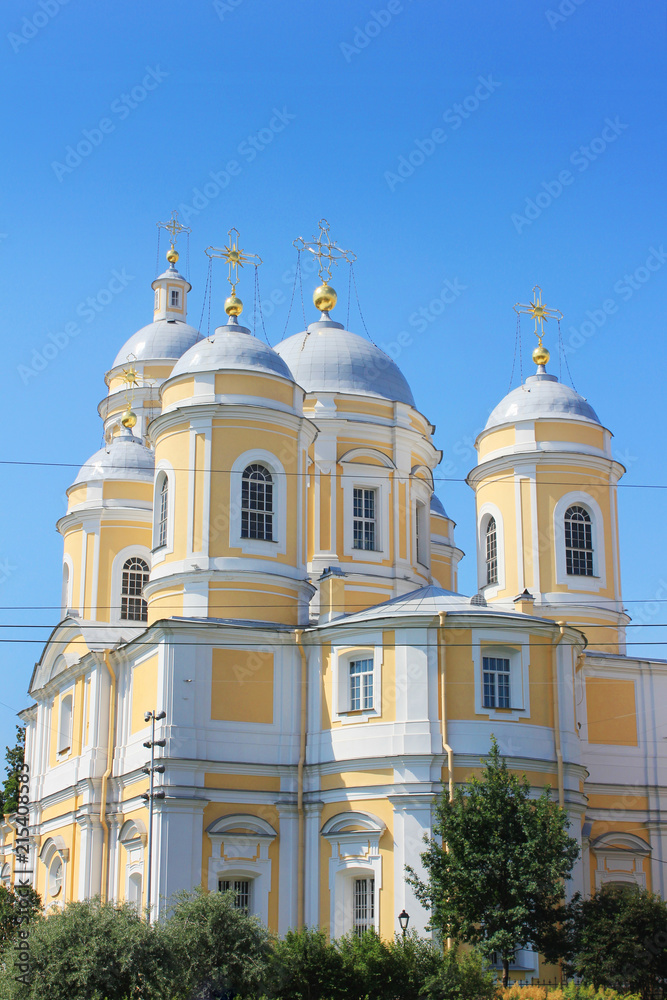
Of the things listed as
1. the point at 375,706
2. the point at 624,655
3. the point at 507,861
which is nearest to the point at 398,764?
the point at 375,706

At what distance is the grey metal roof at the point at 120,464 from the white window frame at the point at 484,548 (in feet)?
36.5

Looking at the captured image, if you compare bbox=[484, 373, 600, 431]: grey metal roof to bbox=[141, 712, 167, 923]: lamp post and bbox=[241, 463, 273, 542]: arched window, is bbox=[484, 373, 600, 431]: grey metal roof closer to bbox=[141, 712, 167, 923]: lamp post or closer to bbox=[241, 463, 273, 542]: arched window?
bbox=[241, 463, 273, 542]: arched window

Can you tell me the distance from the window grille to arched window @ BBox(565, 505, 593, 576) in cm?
1376

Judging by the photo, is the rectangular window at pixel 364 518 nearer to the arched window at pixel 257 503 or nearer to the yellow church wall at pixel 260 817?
the arched window at pixel 257 503

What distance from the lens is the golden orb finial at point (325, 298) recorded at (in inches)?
1722

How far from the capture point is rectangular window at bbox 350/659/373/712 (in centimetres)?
Answer: 3169

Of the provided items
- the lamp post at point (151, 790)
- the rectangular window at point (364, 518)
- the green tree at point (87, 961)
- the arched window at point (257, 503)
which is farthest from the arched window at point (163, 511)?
A: the green tree at point (87, 961)

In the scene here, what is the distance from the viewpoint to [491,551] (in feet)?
133

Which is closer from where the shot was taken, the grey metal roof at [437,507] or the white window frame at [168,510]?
the white window frame at [168,510]

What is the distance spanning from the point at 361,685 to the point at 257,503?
18.3 feet

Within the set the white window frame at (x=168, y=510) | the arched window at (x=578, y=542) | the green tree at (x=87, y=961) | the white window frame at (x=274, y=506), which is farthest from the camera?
the arched window at (x=578, y=542)

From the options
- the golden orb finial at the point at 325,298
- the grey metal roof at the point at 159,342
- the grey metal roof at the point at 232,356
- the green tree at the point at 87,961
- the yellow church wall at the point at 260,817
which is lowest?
the green tree at the point at 87,961

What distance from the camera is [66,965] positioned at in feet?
69.0

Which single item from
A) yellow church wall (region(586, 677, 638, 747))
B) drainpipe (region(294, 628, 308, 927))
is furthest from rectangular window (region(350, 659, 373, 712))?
yellow church wall (region(586, 677, 638, 747))
